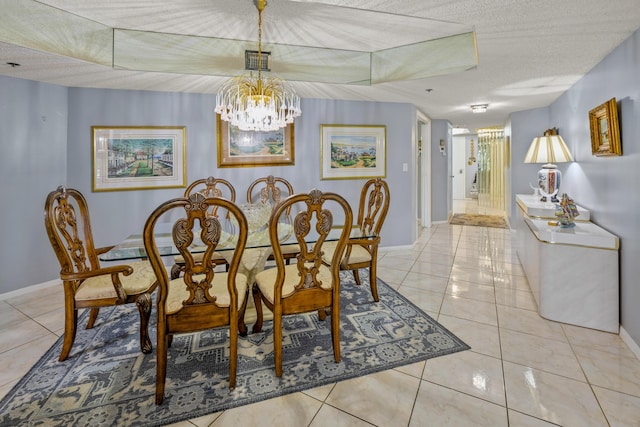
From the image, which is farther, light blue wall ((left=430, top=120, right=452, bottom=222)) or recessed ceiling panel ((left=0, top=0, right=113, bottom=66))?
light blue wall ((left=430, top=120, right=452, bottom=222))

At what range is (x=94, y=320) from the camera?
244 cm

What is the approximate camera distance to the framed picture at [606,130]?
2.32 meters

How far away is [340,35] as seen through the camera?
2904mm

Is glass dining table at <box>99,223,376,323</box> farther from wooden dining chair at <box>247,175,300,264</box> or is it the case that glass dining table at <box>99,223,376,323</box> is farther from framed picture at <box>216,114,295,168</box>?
framed picture at <box>216,114,295,168</box>

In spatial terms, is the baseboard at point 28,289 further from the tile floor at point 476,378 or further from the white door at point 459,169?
the white door at point 459,169

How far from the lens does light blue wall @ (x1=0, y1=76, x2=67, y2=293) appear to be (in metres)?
3.04

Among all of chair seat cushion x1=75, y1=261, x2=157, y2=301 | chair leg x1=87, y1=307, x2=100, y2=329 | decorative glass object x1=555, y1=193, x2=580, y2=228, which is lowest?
chair leg x1=87, y1=307, x2=100, y2=329

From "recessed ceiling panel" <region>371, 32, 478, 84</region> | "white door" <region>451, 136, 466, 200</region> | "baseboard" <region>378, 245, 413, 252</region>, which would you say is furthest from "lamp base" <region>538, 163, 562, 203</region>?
"white door" <region>451, 136, 466, 200</region>

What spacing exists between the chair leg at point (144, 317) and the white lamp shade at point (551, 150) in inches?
156

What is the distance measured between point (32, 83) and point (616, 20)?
488 centimetres

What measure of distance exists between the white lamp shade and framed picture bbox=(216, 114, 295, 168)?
2855mm

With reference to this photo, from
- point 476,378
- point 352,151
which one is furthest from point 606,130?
point 352,151

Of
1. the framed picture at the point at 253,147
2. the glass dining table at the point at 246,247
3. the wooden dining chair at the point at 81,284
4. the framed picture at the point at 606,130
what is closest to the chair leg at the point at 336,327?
the glass dining table at the point at 246,247

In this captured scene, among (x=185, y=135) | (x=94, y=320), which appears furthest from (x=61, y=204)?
(x=185, y=135)
